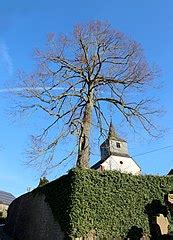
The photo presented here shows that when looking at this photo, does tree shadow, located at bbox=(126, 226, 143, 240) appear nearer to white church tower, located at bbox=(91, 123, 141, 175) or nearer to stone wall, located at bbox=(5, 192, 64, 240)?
stone wall, located at bbox=(5, 192, 64, 240)

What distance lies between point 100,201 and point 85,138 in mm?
5229

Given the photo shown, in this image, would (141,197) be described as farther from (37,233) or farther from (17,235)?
(17,235)

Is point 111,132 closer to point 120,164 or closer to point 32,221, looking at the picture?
point 32,221

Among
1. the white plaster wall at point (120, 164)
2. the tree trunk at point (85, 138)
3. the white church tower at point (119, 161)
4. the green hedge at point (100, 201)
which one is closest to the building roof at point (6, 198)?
the white church tower at point (119, 161)

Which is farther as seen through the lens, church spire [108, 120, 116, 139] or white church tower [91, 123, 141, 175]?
white church tower [91, 123, 141, 175]

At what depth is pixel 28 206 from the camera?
19.0 metres

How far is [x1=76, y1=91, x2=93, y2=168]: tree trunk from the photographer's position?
19031 mm

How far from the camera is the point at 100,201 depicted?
602 inches

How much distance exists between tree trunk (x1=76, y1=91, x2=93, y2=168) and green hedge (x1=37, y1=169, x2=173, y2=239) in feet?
9.32

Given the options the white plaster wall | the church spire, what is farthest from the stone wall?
the white plaster wall

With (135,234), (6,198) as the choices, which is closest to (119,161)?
(6,198)

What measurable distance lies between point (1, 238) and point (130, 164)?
36989mm

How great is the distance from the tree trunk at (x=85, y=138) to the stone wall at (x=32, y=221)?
3.04 meters

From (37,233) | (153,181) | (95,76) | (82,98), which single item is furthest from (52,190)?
(95,76)
